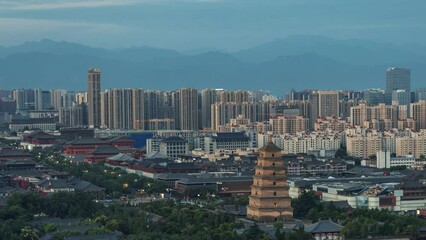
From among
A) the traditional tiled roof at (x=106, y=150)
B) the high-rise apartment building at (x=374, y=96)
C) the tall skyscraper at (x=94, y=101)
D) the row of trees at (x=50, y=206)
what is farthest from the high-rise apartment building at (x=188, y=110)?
the row of trees at (x=50, y=206)

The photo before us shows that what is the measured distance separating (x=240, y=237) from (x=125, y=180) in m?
14.5

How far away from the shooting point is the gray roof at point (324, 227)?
1022 inches

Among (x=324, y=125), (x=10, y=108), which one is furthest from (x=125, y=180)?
(x=10, y=108)

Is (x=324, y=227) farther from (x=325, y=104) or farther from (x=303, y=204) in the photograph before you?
(x=325, y=104)

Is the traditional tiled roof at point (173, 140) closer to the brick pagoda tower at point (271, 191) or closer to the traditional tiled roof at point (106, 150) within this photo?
the traditional tiled roof at point (106, 150)

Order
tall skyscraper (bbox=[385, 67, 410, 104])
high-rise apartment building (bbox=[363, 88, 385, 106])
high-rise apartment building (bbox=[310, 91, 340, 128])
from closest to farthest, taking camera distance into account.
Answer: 1. high-rise apartment building (bbox=[310, 91, 340, 128])
2. high-rise apartment building (bbox=[363, 88, 385, 106])
3. tall skyscraper (bbox=[385, 67, 410, 104])

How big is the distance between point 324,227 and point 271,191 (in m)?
3.23

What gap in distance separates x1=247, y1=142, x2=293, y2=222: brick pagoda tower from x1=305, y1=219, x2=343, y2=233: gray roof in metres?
2.67

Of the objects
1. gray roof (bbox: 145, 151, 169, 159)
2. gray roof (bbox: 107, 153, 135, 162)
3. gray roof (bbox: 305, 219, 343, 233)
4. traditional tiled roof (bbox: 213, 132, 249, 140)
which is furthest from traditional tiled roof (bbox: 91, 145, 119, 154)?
gray roof (bbox: 305, 219, 343, 233)

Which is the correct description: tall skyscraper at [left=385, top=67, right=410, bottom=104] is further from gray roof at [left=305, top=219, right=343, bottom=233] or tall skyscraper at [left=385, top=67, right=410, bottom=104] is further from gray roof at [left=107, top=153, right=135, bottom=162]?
gray roof at [left=305, top=219, right=343, bottom=233]

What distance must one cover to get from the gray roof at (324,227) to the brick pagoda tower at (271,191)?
2670 mm

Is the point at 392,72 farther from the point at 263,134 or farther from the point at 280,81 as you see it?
the point at 280,81

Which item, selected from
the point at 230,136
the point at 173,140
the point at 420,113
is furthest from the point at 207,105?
the point at 173,140

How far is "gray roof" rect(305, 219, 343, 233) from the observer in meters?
26.0
